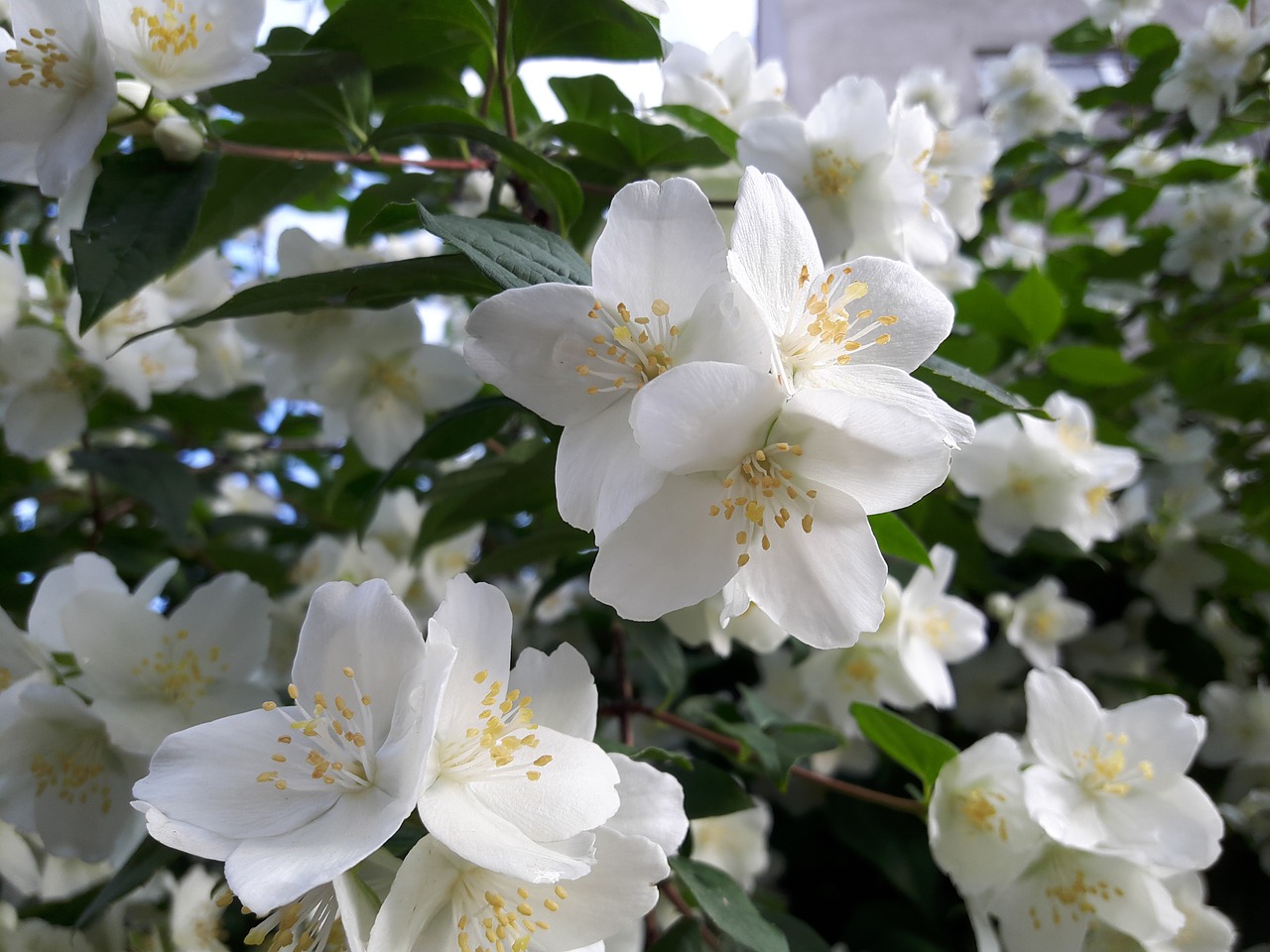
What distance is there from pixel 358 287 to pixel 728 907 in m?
0.60

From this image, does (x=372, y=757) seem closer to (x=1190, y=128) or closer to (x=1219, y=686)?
(x=1219, y=686)

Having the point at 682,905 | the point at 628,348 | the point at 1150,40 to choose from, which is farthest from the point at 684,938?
the point at 1150,40

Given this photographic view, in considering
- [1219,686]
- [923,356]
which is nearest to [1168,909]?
[923,356]

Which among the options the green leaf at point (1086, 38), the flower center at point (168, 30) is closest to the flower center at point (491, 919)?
the flower center at point (168, 30)

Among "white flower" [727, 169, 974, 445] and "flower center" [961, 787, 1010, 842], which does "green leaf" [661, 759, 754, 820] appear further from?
"white flower" [727, 169, 974, 445]

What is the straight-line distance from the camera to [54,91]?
0.79 m

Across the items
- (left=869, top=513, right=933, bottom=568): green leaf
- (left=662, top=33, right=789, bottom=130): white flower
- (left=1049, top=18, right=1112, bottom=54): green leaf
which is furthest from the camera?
(left=1049, top=18, right=1112, bottom=54): green leaf

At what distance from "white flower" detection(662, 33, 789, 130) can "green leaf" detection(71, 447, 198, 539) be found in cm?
83

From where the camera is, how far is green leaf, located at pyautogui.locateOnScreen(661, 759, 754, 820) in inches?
32.6

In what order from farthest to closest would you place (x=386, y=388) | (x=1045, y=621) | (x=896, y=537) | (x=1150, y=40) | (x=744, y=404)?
(x=1150, y=40)
(x=1045, y=621)
(x=386, y=388)
(x=896, y=537)
(x=744, y=404)

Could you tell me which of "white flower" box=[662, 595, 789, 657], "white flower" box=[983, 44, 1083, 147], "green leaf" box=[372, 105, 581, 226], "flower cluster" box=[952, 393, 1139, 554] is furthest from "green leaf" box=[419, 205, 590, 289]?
"white flower" box=[983, 44, 1083, 147]

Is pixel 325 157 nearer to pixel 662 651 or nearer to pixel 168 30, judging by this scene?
pixel 168 30

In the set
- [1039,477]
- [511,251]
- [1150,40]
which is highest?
[511,251]

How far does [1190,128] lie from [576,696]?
6.32ft
